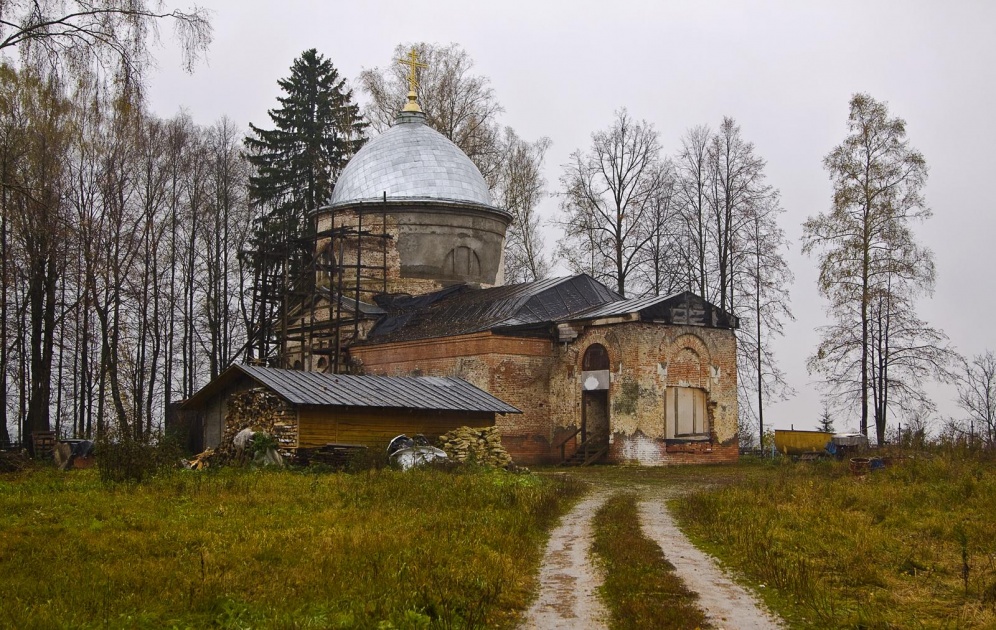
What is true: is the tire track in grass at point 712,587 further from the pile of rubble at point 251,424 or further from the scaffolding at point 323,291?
the scaffolding at point 323,291

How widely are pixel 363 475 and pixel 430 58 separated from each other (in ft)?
87.4

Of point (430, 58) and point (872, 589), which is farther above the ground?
point (430, 58)

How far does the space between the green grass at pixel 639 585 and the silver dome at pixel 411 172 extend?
2279 cm

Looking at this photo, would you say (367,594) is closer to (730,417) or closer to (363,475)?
(363,475)

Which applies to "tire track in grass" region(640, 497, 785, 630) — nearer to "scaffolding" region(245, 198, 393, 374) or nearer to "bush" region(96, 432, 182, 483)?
"bush" region(96, 432, 182, 483)

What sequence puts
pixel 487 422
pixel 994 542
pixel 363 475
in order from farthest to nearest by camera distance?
pixel 487 422, pixel 363 475, pixel 994 542

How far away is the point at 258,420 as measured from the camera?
816 inches

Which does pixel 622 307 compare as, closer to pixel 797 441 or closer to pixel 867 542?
pixel 797 441

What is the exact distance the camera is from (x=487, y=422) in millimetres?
23688

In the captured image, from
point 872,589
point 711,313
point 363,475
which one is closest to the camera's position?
point 872,589

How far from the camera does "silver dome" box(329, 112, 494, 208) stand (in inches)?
1319

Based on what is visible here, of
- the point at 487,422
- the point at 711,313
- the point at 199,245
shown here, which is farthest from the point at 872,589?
the point at 199,245

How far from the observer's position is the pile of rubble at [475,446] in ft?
71.6

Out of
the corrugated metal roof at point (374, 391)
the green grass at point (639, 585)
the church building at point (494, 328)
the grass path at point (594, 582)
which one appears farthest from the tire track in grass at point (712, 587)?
the church building at point (494, 328)
